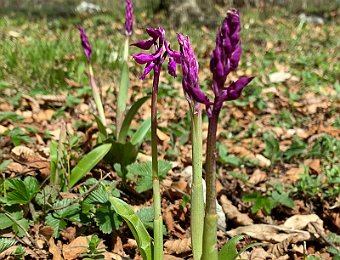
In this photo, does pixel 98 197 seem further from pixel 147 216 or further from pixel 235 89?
pixel 235 89

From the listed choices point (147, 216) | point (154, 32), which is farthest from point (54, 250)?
point (154, 32)

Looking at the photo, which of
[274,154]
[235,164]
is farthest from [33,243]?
[274,154]

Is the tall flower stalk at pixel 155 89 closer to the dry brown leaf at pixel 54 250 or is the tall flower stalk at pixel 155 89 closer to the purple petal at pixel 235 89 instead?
the purple petal at pixel 235 89

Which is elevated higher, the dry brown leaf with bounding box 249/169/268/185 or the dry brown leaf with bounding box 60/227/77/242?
the dry brown leaf with bounding box 249/169/268/185

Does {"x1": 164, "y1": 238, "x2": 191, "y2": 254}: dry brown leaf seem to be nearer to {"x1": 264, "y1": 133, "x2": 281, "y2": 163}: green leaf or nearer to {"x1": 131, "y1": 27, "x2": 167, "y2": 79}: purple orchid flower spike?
{"x1": 131, "y1": 27, "x2": 167, "y2": 79}: purple orchid flower spike

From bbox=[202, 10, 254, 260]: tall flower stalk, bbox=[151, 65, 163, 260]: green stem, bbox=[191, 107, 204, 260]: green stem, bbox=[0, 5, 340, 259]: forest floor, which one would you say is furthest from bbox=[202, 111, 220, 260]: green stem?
bbox=[0, 5, 340, 259]: forest floor

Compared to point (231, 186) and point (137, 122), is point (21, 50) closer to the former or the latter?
point (137, 122)
